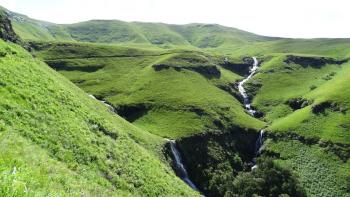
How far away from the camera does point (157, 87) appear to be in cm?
12594

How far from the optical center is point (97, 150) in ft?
119

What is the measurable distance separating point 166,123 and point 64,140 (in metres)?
66.5

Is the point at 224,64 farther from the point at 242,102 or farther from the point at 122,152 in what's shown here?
the point at 122,152

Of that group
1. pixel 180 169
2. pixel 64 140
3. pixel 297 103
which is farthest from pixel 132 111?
pixel 64 140

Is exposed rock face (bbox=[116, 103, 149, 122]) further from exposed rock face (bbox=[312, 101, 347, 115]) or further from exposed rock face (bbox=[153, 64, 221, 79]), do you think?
exposed rock face (bbox=[312, 101, 347, 115])

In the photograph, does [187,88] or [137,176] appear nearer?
[137,176]

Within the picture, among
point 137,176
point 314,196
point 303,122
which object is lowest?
point 314,196

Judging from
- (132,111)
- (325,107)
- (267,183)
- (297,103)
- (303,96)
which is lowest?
(267,183)

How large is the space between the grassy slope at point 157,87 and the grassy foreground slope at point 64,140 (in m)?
46.2

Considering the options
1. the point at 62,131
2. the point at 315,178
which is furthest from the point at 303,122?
the point at 62,131

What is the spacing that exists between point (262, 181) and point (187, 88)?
192ft

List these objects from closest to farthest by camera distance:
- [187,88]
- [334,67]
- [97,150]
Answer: [97,150], [187,88], [334,67]

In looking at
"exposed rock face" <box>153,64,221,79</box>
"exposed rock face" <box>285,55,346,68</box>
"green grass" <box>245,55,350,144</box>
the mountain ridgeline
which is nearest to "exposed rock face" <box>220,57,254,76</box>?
the mountain ridgeline

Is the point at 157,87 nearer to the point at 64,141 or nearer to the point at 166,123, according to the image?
the point at 166,123
